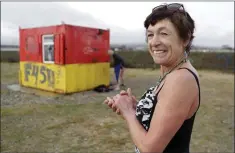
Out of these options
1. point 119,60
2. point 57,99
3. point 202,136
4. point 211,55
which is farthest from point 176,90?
point 211,55

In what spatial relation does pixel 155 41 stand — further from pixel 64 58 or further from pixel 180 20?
pixel 64 58

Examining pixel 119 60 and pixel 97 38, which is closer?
pixel 97 38

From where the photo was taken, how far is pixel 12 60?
29.3 m

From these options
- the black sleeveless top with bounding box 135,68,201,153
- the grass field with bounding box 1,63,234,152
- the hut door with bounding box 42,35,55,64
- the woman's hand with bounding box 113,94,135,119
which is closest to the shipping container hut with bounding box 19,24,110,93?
the hut door with bounding box 42,35,55,64

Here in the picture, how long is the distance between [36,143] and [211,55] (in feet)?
79.9

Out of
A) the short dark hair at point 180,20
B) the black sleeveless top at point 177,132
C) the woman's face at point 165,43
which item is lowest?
the black sleeveless top at point 177,132

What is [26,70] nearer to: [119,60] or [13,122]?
[119,60]

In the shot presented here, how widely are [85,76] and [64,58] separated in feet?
4.19

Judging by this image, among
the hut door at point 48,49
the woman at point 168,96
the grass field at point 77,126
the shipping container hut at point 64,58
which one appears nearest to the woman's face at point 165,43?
the woman at point 168,96

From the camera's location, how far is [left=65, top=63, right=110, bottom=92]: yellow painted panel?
9.17 metres

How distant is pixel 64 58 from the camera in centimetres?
897

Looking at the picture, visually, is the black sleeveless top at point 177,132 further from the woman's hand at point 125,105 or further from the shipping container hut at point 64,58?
the shipping container hut at point 64,58

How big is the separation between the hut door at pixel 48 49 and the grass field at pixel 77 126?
64.6 inches

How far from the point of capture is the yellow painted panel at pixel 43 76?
9.21m
